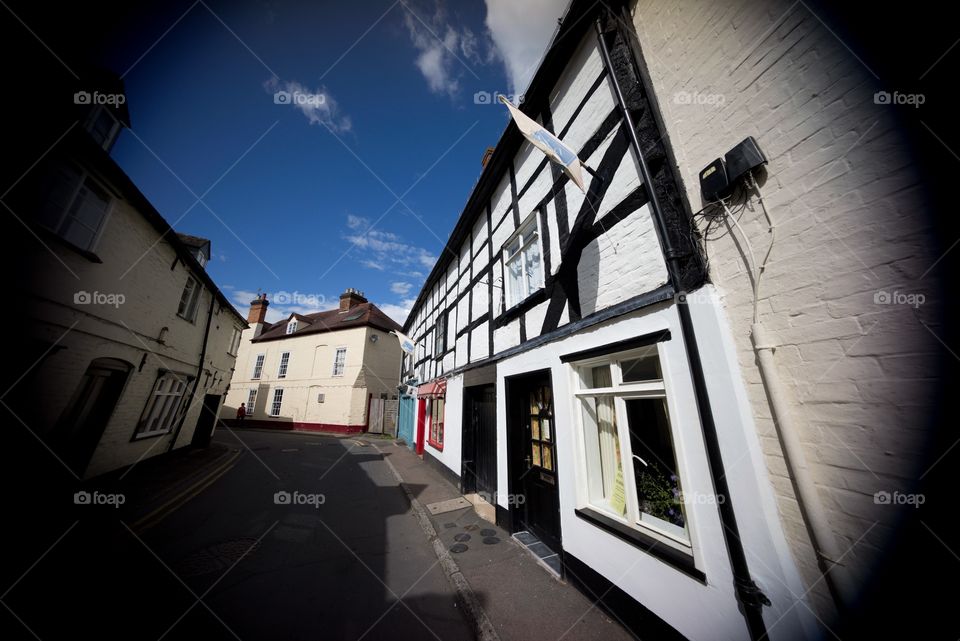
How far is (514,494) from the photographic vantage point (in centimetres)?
497

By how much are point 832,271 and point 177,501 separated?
9945 millimetres

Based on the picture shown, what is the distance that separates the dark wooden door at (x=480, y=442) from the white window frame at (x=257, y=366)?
69.1 feet

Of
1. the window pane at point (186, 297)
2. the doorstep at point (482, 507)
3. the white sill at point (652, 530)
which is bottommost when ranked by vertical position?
the doorstep at point (482, 507)

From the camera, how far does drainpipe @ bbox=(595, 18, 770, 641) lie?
2.07 m

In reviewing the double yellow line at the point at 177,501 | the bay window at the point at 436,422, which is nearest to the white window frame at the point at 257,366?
the double yellow line at the point at 177,501

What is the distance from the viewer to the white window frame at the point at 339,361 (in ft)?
64.2

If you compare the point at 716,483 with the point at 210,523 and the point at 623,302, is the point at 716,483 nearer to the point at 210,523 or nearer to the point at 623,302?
the point at 623,302

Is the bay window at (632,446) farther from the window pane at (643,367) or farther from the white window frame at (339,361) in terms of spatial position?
the white window frame at (339,361)

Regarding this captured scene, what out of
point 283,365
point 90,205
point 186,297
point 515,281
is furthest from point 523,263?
point 283,365

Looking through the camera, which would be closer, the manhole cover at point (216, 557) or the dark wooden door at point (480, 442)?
the manhole cover at point (216, 557)

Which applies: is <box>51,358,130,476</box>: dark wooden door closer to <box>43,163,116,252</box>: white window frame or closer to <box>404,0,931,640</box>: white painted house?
<box>43,163,116,252</box>: white window frame

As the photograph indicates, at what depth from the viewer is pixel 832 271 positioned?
200cm

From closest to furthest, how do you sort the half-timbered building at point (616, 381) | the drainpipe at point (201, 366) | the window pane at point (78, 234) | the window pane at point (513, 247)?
the half-timbered building at point (616, 381), the window pane at point (78, 234), the window pane at point (513, 247), the drainpipe at point (201, 366)

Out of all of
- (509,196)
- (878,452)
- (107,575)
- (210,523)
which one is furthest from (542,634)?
(509,196)
